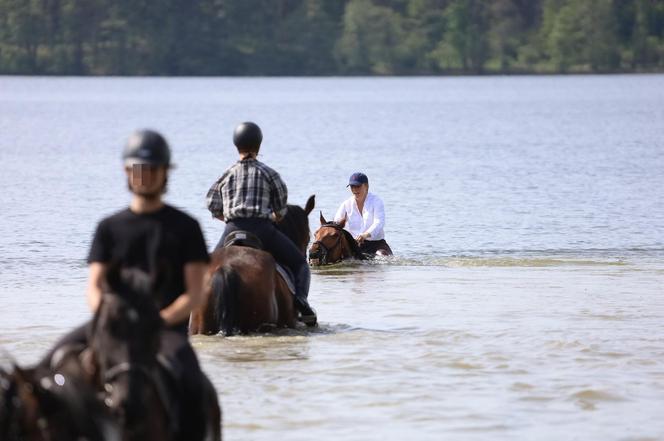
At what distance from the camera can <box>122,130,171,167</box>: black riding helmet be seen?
668 cm

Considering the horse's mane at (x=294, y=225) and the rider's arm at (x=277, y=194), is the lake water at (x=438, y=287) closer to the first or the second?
the horse's mane at (x=294, y=225)

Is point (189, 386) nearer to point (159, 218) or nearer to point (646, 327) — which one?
point (159, 218)

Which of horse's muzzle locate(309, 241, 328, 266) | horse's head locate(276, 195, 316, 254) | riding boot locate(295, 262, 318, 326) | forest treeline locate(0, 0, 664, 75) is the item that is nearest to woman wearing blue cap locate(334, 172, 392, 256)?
horse's muzzle locate(309, 241, 328, 266)

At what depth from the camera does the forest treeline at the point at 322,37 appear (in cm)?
15838

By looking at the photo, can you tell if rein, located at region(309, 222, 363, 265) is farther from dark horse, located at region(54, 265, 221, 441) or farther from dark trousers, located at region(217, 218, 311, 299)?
dark horse, located at region(54, 265, 221, 441)

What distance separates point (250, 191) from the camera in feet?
40.6

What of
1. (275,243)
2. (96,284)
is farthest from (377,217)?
(96,284)

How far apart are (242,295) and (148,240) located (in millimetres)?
5438

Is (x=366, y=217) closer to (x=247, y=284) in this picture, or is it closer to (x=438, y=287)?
(x=438, y=287)

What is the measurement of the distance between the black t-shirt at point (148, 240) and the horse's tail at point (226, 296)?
5.04 meters

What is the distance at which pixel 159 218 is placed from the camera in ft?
22.3

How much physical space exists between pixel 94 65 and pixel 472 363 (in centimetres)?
15738

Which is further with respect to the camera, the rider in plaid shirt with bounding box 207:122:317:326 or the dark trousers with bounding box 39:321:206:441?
the rider in plaid shirt with bounding box 207:122:317:326

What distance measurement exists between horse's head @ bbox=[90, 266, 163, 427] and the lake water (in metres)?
3.27
